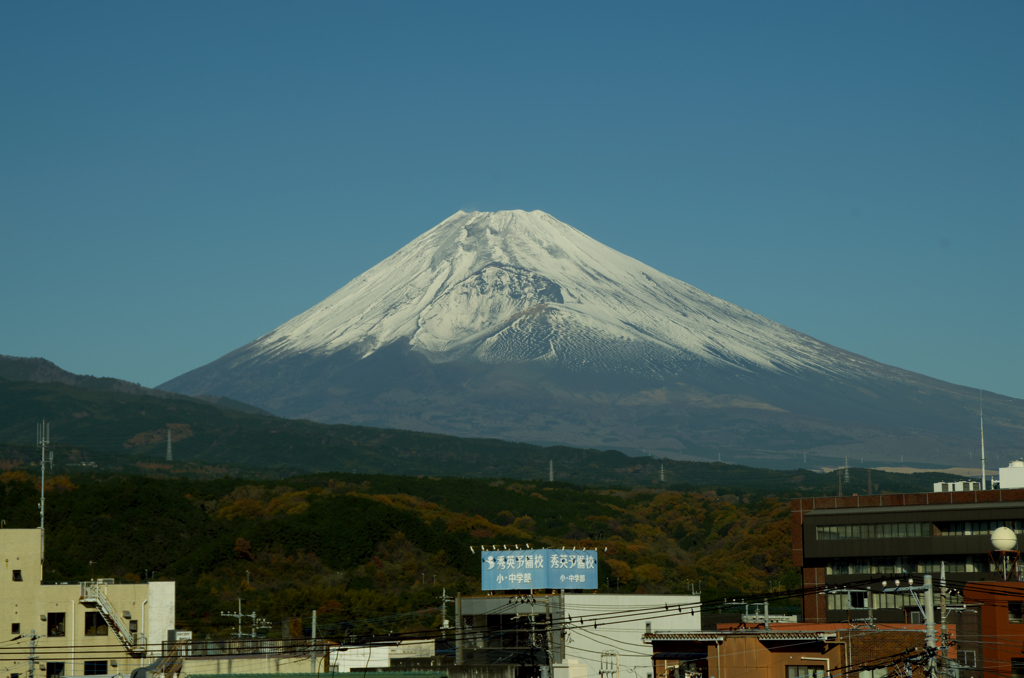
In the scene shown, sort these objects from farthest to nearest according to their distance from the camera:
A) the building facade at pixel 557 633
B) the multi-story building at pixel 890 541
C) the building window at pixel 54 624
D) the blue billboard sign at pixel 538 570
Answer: the multi-story building at pixel 890 541
the blue billboard sign at pixel 538 570
the building facade at pixel 557 633
the building window at pixel 54 624

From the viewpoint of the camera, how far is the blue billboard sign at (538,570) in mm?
70125

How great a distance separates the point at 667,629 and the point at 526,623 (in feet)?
27.5

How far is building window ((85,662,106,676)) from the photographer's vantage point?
2537 inches

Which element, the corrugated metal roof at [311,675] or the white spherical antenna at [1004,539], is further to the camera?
the white spherical antenna at [1004,539]

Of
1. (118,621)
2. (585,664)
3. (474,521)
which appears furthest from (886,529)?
(474,521)

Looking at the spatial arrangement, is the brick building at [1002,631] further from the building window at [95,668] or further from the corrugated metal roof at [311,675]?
the building window at [95,668]

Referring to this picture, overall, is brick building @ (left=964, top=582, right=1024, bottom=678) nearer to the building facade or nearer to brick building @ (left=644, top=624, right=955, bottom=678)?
brick building @ (left=644, top=624, right=955, bottom=678)

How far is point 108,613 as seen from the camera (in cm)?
6519

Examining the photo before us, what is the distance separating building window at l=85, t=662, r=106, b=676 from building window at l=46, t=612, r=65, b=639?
195 cm

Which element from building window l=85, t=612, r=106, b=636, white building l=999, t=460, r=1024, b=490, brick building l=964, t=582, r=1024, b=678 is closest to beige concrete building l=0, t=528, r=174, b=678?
building window l=85, t=612, r=106, b=636

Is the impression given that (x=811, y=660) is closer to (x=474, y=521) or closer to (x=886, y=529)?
(x=886, y=529)

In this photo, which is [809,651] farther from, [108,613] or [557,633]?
[108,613]

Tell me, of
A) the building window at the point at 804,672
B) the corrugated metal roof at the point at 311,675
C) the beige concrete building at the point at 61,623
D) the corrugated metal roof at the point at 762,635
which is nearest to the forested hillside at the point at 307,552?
the beige concrete building at the point at 61,623

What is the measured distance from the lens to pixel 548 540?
7200 inches
